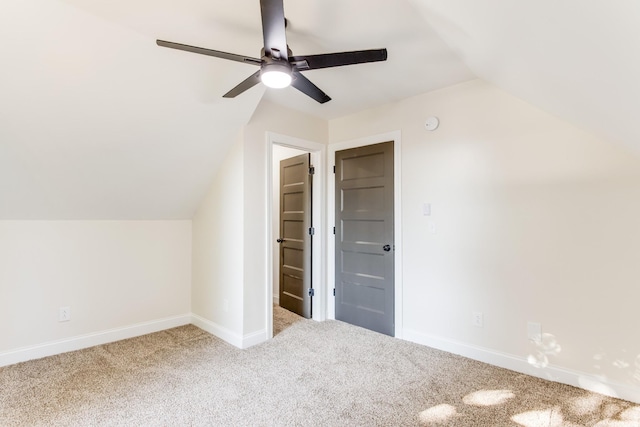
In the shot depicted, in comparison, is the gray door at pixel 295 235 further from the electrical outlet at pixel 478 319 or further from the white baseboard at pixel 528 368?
the electrical outlet at pixel 478 319

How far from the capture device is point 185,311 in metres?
3.61

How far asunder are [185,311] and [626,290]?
12.9ft

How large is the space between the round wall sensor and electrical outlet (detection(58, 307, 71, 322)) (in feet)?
12.2

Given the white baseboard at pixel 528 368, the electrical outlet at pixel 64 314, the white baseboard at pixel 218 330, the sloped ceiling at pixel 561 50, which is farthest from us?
the white baseboard at pixel 218 330

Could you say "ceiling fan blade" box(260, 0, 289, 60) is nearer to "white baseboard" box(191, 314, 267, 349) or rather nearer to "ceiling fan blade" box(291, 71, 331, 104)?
"ceiling fan blade" box(291, 71, 331, 104)

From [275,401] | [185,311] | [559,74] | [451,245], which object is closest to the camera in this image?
[559,74]

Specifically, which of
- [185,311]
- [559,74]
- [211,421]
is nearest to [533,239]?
[559,74]

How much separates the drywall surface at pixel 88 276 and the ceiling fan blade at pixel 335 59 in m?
2.58

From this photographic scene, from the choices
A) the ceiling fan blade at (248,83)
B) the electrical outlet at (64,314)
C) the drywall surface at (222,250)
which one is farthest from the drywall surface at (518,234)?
the electrical outlet at (64,314)

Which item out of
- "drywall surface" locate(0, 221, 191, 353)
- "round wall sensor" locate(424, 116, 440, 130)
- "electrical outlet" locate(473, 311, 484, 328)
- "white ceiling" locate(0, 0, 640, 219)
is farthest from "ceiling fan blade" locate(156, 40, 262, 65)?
"electrical outlet" locate(473, 311, 484, 328)

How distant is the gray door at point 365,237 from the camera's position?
3.21 m

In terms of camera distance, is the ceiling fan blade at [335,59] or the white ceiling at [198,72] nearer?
the white ceiling at [198,72]

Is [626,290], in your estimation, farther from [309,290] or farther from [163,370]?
[163,370]

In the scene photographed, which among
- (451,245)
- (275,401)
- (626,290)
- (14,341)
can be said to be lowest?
(275,401)
